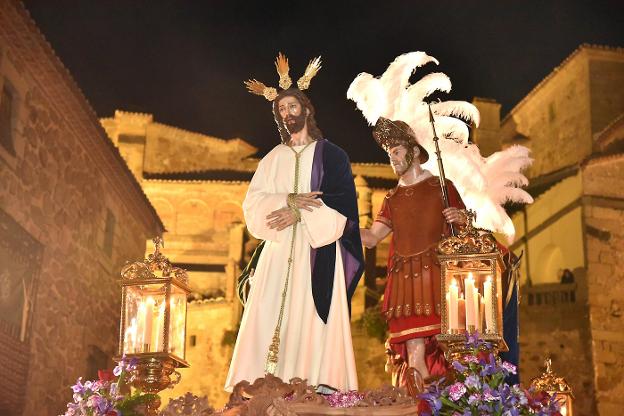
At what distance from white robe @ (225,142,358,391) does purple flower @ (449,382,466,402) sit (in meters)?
1.20

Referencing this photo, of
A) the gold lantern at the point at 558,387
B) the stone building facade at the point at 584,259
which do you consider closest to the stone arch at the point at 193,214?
the stone building facade at the point at 584,259

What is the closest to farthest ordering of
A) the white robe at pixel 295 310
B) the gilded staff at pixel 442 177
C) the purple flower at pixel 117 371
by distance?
the purple flower at pixel 117 371
the white robe at pixel 295 310
the gilded staff at pixel 442 177

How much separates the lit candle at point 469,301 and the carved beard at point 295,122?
165 centimetres

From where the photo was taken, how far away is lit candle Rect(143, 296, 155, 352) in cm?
676

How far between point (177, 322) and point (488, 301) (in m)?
2.22

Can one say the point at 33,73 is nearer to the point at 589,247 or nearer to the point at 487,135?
the point at 589,247

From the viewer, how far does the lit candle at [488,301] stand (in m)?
6.32

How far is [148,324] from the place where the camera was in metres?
6.83

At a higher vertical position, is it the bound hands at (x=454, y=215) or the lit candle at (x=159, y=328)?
the bound hands at (x=454, y=215)

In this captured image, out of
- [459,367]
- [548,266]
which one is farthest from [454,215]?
[548,266]

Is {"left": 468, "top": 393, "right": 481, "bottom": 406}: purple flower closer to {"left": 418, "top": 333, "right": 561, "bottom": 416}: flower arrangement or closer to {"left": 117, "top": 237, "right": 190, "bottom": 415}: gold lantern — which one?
{"left": 418, "top": 333, "right": 561, "bottom": 416}: flower arrangement

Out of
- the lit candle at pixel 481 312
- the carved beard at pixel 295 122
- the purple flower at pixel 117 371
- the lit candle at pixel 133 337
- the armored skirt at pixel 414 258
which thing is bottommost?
the purple flower at pixel 117 371

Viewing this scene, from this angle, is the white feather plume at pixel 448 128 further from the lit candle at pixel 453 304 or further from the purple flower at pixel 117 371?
the purple flower at pixel 117 371

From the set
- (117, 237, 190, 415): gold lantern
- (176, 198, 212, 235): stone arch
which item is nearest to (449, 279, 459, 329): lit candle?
(117, 237, 190, 415): gold lantern
